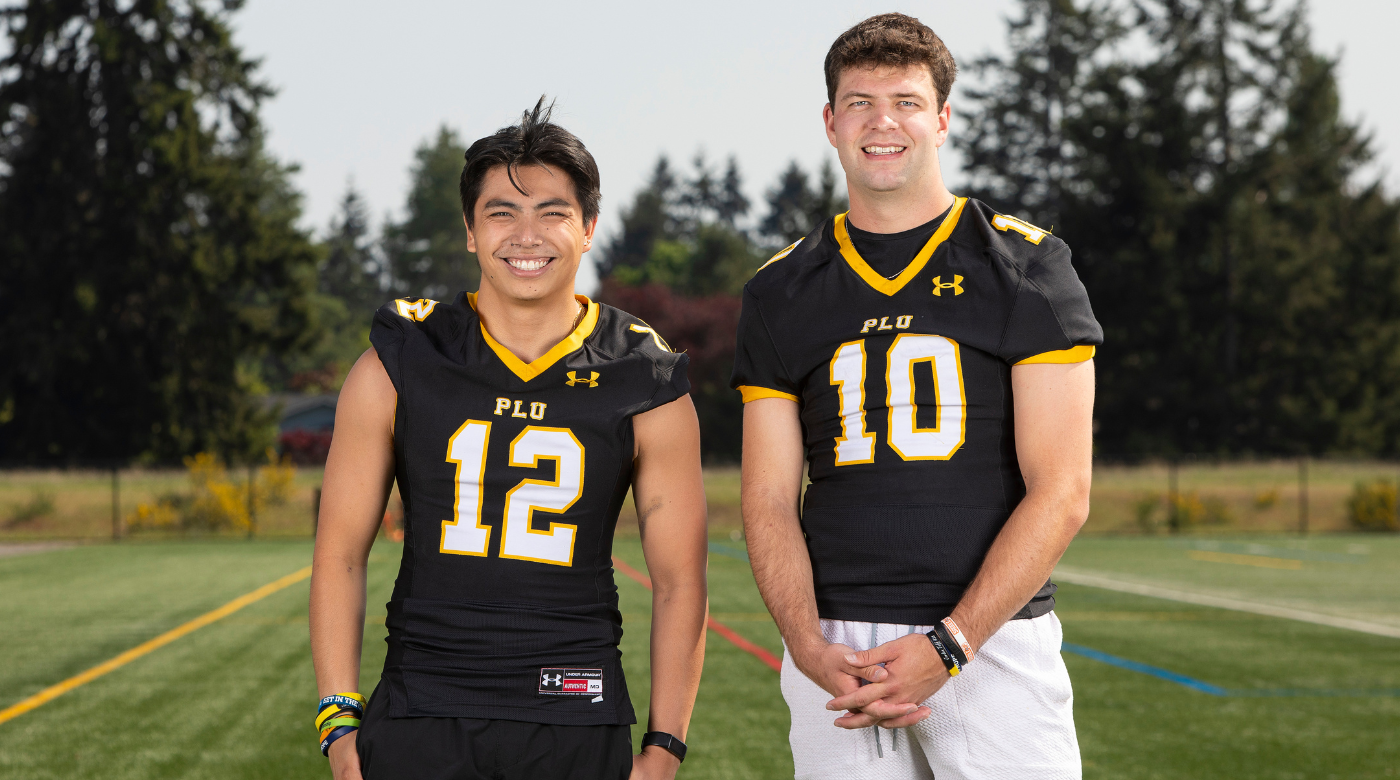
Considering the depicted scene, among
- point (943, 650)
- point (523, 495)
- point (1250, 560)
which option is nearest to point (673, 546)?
point (523, 495)

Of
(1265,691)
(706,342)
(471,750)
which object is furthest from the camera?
(706,342)

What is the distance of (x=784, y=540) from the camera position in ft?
8.36

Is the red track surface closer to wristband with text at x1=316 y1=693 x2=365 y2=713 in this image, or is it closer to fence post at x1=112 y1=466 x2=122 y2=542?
wristband with text at x1=316 y1=693 x2=365 y2=713

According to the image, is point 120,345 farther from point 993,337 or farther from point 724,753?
point 993,337

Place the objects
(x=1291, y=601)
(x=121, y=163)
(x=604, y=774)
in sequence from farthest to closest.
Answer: (x=121, y=163) < (x=1291, y=601) < (x=604, y=774)

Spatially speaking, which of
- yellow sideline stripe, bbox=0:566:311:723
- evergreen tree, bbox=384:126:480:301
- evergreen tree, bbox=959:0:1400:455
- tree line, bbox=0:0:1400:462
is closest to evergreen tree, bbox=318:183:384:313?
evergreen tree, bbox=384:126:480:301

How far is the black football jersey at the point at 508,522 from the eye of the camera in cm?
239

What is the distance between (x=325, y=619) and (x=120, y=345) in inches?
1446

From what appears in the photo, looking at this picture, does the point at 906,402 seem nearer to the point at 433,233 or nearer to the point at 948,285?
the point at 948,285

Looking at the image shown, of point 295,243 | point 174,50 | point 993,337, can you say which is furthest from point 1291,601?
point 174,50

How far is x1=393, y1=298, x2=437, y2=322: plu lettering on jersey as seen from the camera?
2.57m

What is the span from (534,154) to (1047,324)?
1.04 metres

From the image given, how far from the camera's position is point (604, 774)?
7.89ft

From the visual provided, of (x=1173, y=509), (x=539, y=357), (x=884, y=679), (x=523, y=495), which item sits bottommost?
(x=1173, y=509)
